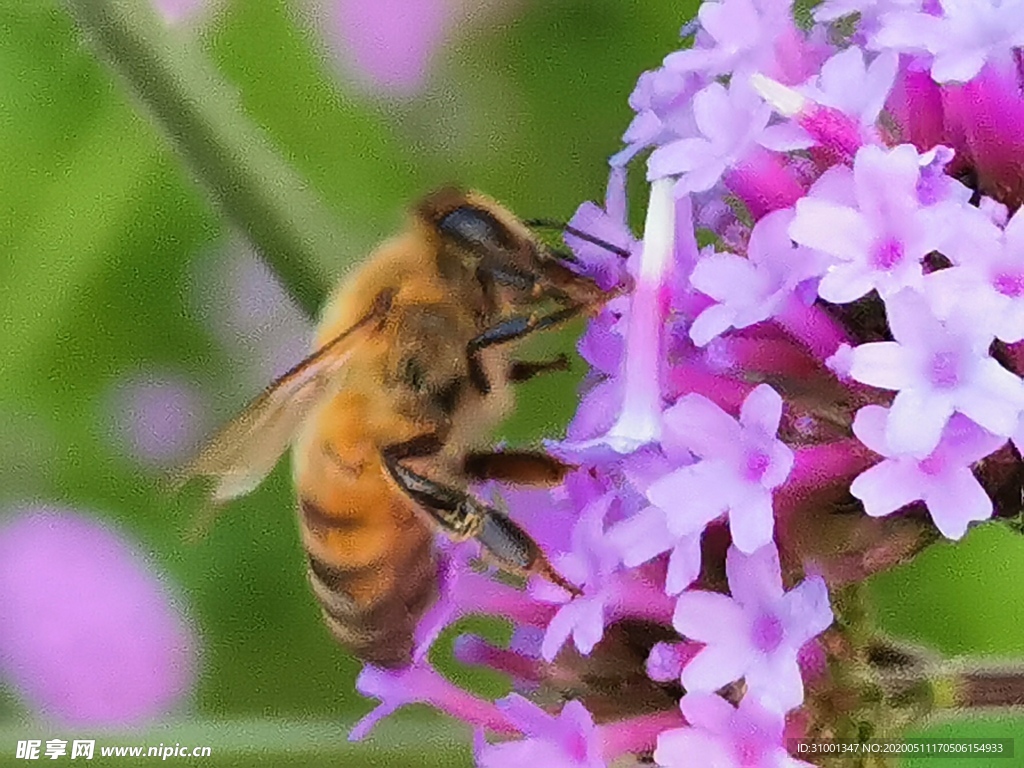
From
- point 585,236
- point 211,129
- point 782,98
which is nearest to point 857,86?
point 782,98

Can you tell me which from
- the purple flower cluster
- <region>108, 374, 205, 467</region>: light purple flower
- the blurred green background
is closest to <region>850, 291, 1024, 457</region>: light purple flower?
the purple flower cluster

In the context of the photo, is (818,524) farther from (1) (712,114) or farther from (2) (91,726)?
(2) (91,726)

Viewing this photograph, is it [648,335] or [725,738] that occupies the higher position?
[648,335]

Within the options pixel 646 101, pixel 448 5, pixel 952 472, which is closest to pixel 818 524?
pixel 952 472

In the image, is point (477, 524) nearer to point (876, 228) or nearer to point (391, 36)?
point (876, 228)

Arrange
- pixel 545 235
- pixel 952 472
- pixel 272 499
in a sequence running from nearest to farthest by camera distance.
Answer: pixel 952 472 < pixel 545 235 < pixel 272 499
